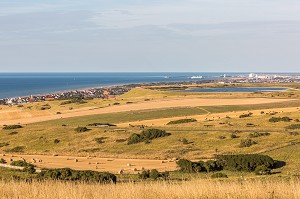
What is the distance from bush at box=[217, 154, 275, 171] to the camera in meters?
43.8

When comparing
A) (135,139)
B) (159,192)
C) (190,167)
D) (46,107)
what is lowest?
(46,107)

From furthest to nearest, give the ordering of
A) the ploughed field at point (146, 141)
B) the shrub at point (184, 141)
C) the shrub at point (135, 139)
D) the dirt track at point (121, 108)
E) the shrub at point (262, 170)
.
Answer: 1. the dirt track at point (121, 108)
2. the shrub at point (135, 139)
3. the shrub at point (184, 141)
4. the ploughed field at point (146, 141)
5. the shrub at point (262, 170)

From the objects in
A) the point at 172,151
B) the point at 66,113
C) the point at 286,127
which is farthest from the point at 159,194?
the point at 66,113

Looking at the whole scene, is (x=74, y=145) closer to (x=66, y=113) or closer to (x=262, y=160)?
(x=262, y=160)

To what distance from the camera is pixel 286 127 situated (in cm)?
7212

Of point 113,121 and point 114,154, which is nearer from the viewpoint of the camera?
point 114,154

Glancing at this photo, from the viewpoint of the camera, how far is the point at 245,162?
4453cm

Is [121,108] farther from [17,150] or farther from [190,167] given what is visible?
[190,167]

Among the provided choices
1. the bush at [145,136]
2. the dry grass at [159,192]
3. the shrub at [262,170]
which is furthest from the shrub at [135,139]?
the dry grass at [159,192]

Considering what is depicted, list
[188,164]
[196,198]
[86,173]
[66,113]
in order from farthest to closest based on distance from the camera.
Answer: [66,113] < [188,164] < [86,173] < [196,198]

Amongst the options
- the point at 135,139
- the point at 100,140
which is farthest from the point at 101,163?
the point at 100,140

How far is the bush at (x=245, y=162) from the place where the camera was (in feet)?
144

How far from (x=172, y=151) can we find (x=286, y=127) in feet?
73.7

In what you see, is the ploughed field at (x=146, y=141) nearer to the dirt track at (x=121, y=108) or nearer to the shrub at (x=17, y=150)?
the shrub at (x=17, y=150)
